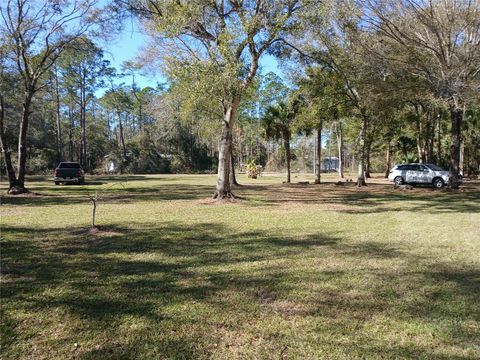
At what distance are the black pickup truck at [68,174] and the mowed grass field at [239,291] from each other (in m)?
15.8

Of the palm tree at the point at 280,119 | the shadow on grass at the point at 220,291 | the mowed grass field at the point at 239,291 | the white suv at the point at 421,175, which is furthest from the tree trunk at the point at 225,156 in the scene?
the white suv at the point at 421,175

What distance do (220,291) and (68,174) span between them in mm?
22639

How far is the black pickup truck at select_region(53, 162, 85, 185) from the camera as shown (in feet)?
80.2

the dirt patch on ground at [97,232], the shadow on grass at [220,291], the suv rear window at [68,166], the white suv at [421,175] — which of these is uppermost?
the suv rear window at [68,166]

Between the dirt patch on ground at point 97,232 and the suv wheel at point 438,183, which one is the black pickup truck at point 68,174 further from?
the suv wheel at point 438,183

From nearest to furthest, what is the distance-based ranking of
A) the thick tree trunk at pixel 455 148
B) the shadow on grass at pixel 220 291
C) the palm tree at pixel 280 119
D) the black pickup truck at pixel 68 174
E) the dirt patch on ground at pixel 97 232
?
the shadow on grass at pixel 220 291 < the dirt patch on ground at pixel 97 232 < the thick tree trunk at pixel 455 148 < the black pickup truck at pixel 68 174 < the palm tree at pixel 280 119

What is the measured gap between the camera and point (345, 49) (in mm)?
20391

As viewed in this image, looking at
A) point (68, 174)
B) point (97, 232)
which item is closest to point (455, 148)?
point (97, 232)

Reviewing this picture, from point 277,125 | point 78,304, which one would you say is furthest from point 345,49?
point 78,304

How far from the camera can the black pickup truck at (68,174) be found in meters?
24.5

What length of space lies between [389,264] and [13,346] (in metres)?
5.12

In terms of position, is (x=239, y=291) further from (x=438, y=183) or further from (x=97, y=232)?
(x=438, y=183)

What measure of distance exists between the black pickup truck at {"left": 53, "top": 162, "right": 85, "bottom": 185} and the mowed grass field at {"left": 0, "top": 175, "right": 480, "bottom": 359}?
1583 centimetres

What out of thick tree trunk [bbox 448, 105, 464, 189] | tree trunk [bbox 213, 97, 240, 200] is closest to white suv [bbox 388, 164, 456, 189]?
thick tree trunk [bbox 448, 105, 464, 189]
